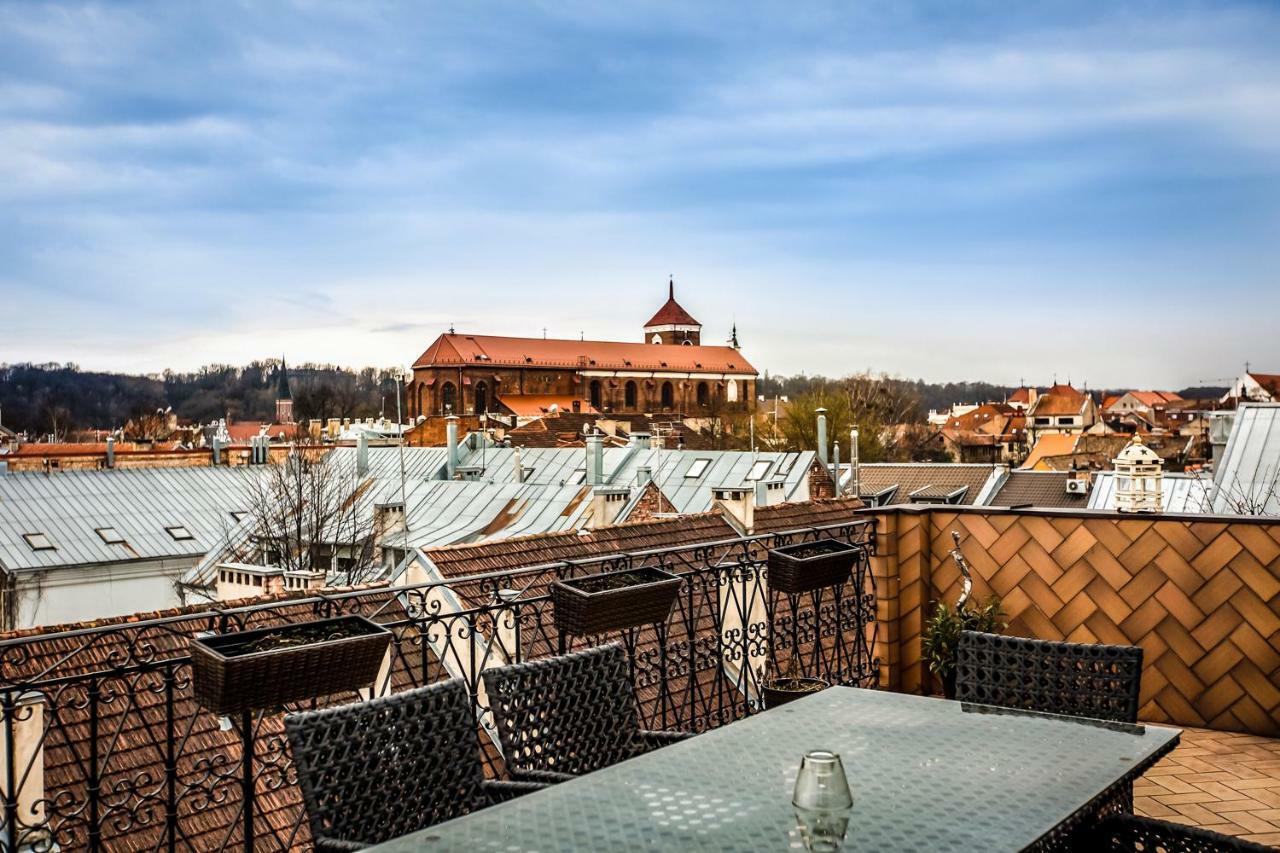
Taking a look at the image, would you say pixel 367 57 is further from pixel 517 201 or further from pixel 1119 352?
pixel 1119 352

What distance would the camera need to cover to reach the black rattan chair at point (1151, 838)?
1998mm

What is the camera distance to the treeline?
62844mm

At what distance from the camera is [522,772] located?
253cm

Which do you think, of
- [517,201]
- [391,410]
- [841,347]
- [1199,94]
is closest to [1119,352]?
[841,347]

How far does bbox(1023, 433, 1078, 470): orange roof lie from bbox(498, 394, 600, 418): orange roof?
33134mm

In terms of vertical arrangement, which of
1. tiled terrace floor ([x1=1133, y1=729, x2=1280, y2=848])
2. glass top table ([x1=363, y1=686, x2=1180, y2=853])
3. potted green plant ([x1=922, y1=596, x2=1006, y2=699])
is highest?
glass top table ([x1=363, y1=686, x2=1180, y2=853])

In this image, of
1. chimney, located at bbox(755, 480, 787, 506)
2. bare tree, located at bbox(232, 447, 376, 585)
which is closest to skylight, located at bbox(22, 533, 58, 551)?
bare tree, located at bbox(232, 447, 376, 585)

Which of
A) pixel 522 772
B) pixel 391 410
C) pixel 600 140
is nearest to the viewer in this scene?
pixel 522 772

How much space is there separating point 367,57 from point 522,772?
19.2m

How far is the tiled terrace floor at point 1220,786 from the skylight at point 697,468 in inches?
937

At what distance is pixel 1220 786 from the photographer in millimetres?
3906

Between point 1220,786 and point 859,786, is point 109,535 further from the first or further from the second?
point 859,786

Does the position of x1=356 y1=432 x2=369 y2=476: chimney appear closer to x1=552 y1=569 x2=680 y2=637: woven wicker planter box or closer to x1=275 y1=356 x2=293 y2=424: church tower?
x1=552 y1=569 x2=680 y2=637: woven wicker planter box

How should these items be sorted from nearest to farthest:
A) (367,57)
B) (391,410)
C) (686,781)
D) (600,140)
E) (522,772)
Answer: (686,781) < (522,772) < (367,57) < (600,140) < (391,410)
